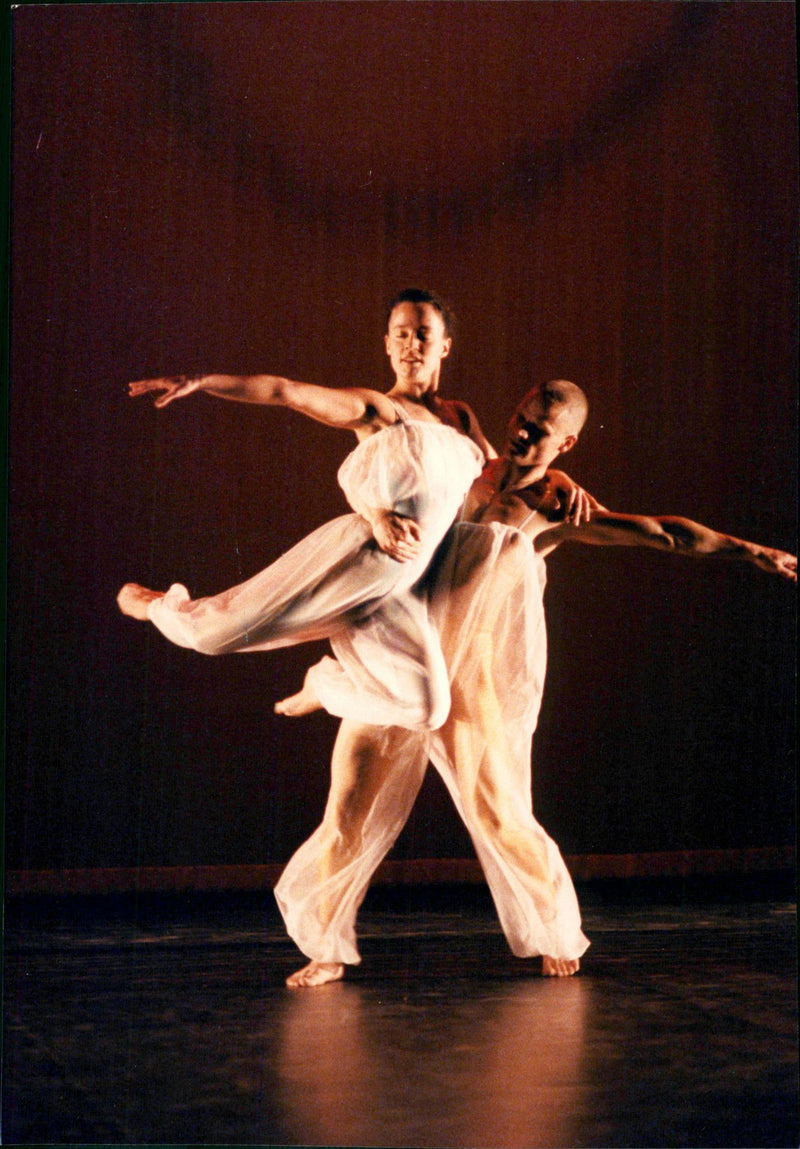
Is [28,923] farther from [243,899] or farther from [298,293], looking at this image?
[298,293]

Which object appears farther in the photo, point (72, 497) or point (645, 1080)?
point (72, 497)

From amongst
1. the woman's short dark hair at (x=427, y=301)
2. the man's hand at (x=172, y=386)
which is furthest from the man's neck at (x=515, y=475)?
the man's hand at (x=172, y=386)

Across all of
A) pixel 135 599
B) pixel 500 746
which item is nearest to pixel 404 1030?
pixel 500 746

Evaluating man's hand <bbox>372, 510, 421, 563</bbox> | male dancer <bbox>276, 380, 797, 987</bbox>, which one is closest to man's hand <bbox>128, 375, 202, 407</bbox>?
man's hand <bbox>372, 510, 421, 563</bbox>

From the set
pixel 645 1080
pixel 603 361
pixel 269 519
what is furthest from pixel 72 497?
pixel 645 1080

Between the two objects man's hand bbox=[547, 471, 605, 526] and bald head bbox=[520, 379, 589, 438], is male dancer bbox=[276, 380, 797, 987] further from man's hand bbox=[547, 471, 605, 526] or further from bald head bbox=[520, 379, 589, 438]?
bald head bbox=[520, 379, 589, 438]

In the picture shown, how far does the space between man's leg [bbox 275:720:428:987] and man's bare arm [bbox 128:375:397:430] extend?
2.89 ft

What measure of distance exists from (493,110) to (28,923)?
9.12 feet

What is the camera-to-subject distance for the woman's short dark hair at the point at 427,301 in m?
4.48

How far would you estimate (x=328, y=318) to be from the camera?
453cm

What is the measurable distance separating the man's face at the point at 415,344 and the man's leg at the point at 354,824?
1023 mm

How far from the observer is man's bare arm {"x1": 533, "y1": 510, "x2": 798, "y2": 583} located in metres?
4.45

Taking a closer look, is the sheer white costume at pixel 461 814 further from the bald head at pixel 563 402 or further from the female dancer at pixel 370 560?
the bald head at pixel 563 402

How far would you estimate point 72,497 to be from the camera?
4520mm
